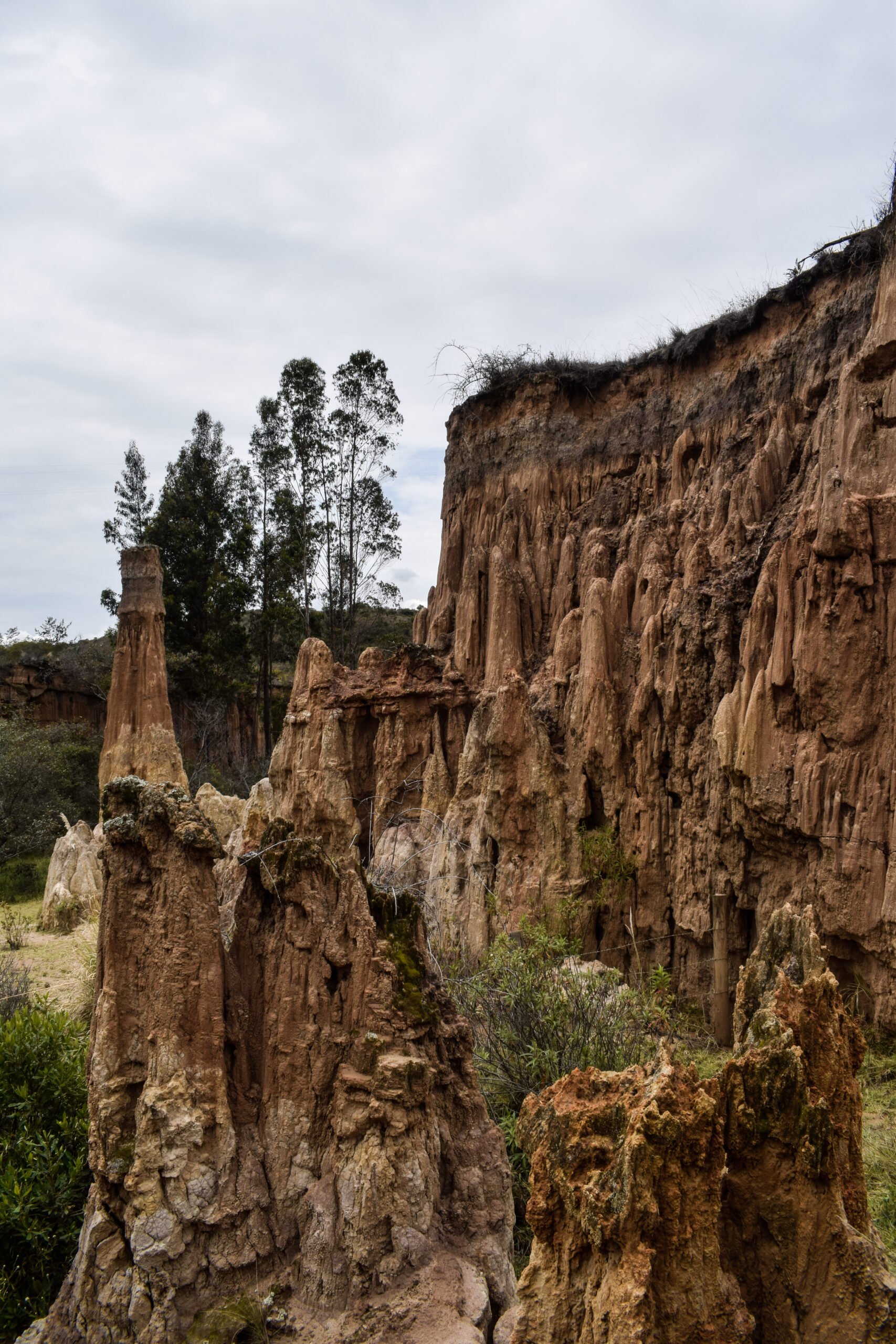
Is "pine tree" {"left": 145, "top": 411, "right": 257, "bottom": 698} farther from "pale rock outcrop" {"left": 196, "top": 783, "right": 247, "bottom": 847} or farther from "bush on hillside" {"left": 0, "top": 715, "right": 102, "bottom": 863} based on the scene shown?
"pale rock outcrop" {"left": 196, "top": 783, "right": 247, "bottom": 847}

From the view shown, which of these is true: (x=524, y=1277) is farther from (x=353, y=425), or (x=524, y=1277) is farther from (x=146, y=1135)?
(x=353, y=425)

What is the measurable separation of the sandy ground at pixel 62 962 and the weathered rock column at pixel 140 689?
3.92m

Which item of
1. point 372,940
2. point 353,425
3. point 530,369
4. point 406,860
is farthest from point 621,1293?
point 353,425

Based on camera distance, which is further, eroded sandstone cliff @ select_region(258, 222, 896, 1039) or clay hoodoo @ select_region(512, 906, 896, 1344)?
eroded sandstone cliff @ select_region(258, 222, 896, 1039)

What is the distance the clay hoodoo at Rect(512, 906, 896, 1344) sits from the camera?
320cm

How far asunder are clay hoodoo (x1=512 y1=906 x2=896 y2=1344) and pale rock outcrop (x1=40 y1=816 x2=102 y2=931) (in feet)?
52.5

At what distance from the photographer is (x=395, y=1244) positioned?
4.70 metres

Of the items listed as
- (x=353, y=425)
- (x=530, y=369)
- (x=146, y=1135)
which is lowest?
(x=146, y=1135)

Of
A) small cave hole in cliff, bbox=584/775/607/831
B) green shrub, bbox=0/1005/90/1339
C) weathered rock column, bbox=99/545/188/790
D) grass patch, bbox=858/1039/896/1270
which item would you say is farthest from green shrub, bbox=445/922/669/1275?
weathered rock column, bbox=99/545/188/790

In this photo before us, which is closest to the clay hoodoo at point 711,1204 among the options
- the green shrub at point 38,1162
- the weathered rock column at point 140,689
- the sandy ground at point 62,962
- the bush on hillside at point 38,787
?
the green shrub at point 38,1162

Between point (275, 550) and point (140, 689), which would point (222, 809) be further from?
point (275, 550)

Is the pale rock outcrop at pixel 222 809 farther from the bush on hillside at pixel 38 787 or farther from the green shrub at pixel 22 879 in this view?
the bush on hillside at pixel 38 787

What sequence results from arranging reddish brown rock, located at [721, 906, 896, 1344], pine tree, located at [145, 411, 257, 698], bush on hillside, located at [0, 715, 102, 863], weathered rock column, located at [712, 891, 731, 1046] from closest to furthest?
reddish brown rock, located at [721, 906, 896, 1344], weathered rock column, located at [712, 891, 731, 1046], bush on hillside, located at [0, 715, 102, 863], pine tree, located at [145, 411, 257, 698]

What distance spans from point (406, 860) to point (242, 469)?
2474cm
